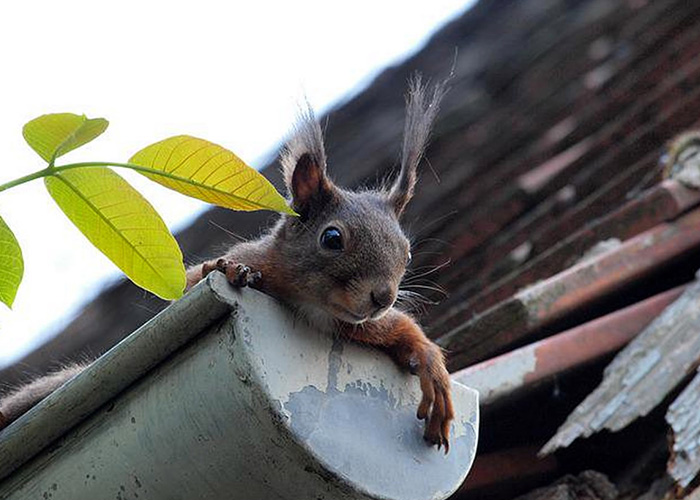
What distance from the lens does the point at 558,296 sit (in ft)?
7.55

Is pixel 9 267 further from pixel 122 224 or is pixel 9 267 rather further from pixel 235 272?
pixel 235 272

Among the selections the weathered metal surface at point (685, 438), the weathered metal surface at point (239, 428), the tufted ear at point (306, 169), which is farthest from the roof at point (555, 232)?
the weathered metal surface at point (239, 428)

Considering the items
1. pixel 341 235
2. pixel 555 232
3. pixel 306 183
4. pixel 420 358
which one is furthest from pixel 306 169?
pixel 555 232

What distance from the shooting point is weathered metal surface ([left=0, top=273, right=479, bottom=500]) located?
53.8 inches

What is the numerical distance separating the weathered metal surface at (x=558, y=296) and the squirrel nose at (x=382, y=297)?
0.48 meters

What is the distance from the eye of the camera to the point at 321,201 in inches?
81.7

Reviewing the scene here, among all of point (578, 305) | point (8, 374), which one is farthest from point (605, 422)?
point (8, 374)

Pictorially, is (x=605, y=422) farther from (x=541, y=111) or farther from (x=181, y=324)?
(x=541, y=111)

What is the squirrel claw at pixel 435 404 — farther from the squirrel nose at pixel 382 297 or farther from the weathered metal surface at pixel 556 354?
the weathered metal surface at pixel 556 354

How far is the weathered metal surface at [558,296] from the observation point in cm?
225

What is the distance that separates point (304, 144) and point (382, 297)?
357 mm

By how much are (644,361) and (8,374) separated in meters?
2.63

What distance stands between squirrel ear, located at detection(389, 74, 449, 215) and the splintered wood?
50 centimetres

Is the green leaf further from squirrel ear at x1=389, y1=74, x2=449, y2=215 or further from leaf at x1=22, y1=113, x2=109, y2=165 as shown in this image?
squirrel ear at x1=389, y1=74, x2=449, y2=215
